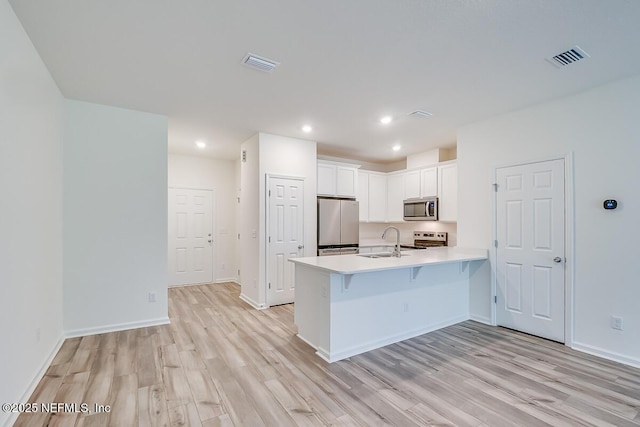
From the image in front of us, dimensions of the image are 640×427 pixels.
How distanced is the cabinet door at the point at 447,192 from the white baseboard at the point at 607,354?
2375mm

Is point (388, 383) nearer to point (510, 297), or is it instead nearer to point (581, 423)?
point (581, 423)

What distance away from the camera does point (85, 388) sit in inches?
94.2

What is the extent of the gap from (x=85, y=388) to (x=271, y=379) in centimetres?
148

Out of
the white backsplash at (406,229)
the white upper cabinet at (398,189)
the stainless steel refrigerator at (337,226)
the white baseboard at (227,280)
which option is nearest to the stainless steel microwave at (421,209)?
the white upper cabinet at (398,189)

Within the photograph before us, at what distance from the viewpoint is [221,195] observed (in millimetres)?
6707

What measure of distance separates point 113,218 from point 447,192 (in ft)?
16.4

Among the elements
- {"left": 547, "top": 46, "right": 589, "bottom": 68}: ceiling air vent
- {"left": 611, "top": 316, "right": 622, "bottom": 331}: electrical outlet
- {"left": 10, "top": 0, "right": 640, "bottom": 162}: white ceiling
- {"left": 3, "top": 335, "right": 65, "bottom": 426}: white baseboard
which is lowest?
{"left": 3, "top": 335, "right": 65, "bottom": 426}: white baseboard

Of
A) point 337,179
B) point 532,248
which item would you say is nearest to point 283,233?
point 337,179

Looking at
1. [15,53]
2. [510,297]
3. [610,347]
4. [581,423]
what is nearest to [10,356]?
[15,53]

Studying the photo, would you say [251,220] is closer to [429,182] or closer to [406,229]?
[429,182]

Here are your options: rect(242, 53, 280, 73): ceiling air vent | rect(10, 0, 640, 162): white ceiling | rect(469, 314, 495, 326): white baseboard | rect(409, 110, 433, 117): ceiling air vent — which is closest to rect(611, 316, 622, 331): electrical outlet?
rect(469, 314, 495, 326): white baseboard

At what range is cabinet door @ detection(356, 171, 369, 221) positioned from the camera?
20.2 feet

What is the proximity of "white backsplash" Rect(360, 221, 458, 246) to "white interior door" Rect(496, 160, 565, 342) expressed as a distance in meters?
1.75

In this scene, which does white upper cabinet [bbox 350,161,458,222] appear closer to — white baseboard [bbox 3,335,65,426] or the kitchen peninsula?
the kitchen peninsula
